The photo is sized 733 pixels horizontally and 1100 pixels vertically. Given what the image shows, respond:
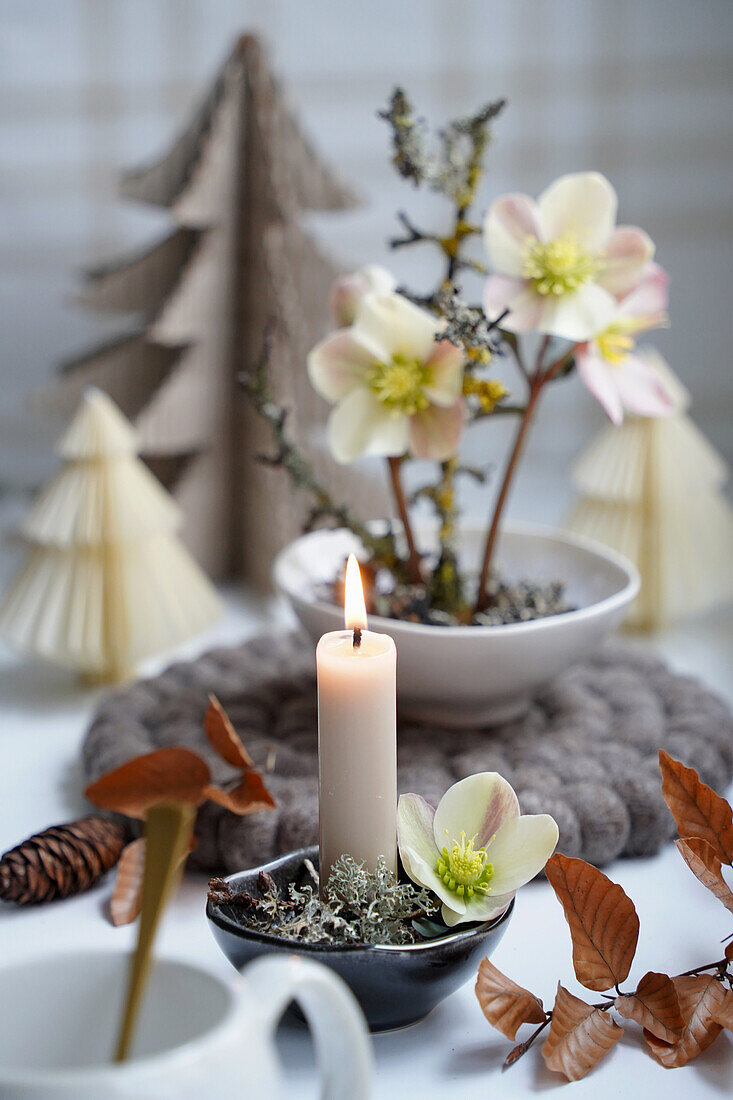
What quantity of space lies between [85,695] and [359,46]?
90 cm

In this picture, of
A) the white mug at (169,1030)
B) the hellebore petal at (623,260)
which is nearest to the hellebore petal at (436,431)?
the hellebore petal at (623,260)

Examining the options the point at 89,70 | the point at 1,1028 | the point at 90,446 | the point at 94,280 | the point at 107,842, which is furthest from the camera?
the point at 89,70

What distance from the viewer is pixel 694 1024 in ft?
1.30

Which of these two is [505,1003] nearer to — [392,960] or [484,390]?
[392,960]

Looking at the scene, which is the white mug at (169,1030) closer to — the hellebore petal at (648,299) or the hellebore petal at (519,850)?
the hellebore petal at (519,850)

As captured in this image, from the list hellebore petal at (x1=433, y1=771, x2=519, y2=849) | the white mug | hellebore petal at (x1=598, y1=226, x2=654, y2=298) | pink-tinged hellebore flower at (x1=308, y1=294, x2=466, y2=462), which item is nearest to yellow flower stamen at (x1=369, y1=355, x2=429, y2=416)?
pink-tinged hellebore flower at (x1=308, y1=294, x2=466, y2=462)

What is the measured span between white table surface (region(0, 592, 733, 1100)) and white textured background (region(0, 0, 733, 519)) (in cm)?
70

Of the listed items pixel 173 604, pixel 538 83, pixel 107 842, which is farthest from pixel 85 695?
pixel 538 83

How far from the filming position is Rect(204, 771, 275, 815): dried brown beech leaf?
0.51m

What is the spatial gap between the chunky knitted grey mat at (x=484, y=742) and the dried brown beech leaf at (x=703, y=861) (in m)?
0.11

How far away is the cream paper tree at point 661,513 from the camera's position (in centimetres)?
89

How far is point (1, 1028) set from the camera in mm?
299

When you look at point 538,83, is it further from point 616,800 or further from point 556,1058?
point 556,1058

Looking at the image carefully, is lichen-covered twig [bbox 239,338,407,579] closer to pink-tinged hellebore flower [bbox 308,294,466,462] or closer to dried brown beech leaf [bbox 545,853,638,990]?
pink-tinged hellebore flower [bbox 308,294,466,462]
